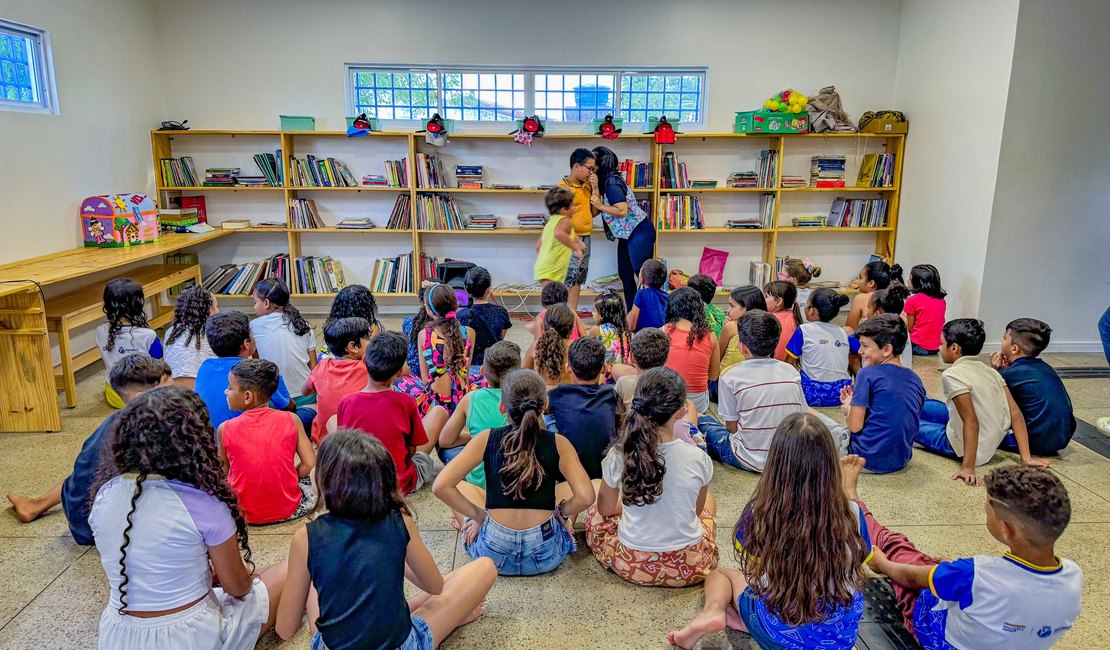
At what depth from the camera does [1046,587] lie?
169 cm

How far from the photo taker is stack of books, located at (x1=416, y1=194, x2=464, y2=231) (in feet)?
21.4

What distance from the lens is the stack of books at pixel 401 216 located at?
21.5 feet

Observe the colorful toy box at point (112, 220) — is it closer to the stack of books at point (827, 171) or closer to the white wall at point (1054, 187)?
the stack of books at point (827, 171)

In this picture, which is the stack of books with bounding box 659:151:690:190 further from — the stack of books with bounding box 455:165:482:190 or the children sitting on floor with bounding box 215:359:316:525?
the children sitting on floor with bounding box 215:359:316:525

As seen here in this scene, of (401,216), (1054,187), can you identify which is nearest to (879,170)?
(1054,187)

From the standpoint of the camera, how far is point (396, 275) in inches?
262

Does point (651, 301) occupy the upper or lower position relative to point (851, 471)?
upper

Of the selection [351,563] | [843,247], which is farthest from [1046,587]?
[843,247]

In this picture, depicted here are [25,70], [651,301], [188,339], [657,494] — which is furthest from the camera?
[25,70]

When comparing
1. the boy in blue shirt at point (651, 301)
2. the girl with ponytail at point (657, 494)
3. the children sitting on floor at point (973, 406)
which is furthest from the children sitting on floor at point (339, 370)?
the children sitting on floor at point (973, 406)

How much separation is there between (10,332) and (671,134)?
16.3 feet

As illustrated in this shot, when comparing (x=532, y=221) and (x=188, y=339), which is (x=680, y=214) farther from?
(x=188, y=339)

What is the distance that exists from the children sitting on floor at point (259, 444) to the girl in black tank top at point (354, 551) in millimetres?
985

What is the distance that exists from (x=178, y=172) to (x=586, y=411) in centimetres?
539
